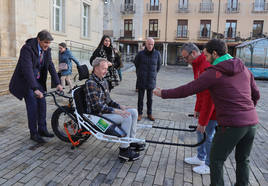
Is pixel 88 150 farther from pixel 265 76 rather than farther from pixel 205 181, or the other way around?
pixel 265 76

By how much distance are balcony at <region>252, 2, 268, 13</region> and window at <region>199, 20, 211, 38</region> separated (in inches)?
228

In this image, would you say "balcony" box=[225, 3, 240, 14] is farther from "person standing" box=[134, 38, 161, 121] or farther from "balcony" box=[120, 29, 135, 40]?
"person standing" box=[134, 38, 161, 121]

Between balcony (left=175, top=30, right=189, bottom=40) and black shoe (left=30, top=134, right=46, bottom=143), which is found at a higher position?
balcony (left=175, top=30, right=189, bottom=40)

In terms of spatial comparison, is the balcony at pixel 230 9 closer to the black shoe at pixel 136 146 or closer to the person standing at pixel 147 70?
the person standing at pixel 147 70

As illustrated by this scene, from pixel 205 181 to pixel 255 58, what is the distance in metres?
18.0

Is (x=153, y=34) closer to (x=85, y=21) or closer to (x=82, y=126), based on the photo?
(x=85, y=21)

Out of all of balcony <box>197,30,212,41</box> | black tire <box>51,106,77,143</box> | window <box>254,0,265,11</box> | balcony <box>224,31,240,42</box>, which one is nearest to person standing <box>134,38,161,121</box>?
black tire <box>51,106,77,143</box>

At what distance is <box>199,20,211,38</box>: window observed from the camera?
107 feet

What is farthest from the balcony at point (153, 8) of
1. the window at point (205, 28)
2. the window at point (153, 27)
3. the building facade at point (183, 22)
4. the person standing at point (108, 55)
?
the person standing at point (108, 55)

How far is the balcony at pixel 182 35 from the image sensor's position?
3326 cm

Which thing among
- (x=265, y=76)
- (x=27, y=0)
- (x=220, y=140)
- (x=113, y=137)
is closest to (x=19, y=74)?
(x=113, y=137)

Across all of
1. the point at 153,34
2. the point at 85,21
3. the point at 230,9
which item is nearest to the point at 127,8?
the point at 153,34

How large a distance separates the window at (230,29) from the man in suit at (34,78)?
1265 inches

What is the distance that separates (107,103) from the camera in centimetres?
375
